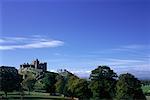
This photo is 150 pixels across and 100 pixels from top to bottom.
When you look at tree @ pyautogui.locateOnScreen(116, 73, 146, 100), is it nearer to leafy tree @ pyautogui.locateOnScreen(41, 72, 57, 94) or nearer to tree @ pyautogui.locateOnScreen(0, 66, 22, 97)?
tree @ pyautogui.locateOnScreen(0, 66, 22, 97)

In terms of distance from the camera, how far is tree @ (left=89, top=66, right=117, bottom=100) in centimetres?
6531

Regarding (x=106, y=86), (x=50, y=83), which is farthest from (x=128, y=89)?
(x=50, y=83)

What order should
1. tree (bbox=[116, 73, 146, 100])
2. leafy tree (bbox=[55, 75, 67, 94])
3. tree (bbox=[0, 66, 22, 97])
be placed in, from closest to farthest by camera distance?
1. tree (bbox=[116, 73, 146, 100])
2. tree (bbox=[0, 66, 22, 97])
3. leafy tree (bbox=[55, 75, 67, 94])

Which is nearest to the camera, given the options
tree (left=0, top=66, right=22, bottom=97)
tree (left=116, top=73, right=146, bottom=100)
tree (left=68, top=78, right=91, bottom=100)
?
tree (left=116, top=73, right=146, bottom=100)

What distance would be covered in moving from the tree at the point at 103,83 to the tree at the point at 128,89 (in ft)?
9.06

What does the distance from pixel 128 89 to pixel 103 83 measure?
5927 mm

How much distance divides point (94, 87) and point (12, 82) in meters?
27.3

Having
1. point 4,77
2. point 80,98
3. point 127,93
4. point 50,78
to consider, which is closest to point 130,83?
point 127,93

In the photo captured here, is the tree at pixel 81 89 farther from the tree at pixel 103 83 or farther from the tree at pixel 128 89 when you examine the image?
the tree at pixel 128 89

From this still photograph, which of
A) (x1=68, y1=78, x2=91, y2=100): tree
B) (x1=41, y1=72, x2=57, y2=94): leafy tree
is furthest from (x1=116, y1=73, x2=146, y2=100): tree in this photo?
(x1=41, y1=72, x2=57, y2=94): leafy tree

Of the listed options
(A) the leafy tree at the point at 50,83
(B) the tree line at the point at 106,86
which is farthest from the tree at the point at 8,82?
(A) the leafy tree at the point at 50,83

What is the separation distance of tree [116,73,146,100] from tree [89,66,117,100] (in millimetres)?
2762

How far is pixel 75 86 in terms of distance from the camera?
241 ft

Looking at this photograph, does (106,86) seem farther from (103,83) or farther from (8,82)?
(8,82)
